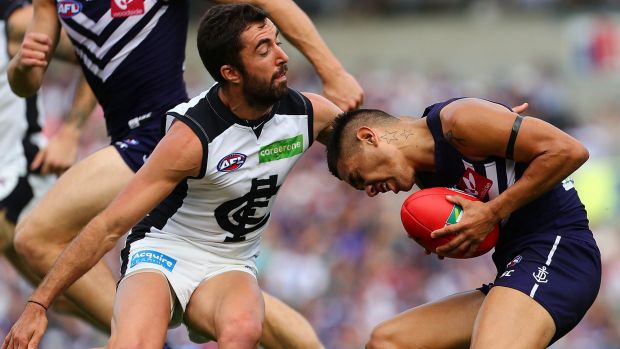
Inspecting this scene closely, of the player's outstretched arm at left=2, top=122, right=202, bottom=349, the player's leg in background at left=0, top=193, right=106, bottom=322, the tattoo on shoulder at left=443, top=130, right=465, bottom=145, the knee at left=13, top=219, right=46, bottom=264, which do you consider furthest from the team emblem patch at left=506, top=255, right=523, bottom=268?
the player's leg in background at left=0, top=193, right=106, bottom=322

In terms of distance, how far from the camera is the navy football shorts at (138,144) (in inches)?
277

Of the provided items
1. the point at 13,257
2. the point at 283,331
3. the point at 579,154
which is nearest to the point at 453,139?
the point at 579,154

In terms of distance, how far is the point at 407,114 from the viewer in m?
20.7

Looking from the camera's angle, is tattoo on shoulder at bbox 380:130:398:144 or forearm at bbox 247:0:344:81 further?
forearm at bbox 247:0:344:81

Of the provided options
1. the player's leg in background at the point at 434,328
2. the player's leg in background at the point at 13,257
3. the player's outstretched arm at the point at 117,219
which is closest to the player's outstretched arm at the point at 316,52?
the player's outstretched arm at the point at 117,219

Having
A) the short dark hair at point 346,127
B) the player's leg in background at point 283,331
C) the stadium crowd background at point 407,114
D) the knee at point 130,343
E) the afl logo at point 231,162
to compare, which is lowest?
the stadium crowd background at point 407,114

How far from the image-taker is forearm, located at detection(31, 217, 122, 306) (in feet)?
20.0

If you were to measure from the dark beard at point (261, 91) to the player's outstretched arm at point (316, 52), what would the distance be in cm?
52

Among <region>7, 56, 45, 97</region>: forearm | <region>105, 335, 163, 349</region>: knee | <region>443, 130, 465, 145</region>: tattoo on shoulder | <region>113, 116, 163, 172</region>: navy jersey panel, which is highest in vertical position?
<region>443, 130, 465, 145</region>: tattoo on shoulder

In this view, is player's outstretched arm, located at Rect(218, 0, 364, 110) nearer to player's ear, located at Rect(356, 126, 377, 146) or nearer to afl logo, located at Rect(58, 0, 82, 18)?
player's ear, located at Rect(356, 126, 377, 146)

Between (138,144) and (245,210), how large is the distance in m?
0.97

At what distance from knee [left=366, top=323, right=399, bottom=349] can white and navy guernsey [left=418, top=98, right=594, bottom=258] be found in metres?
0.77

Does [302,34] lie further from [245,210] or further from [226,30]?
[245,210]

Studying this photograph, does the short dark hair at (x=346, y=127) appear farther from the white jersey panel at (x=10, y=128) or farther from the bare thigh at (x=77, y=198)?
the white jersey panel at (x=10, y=128)
